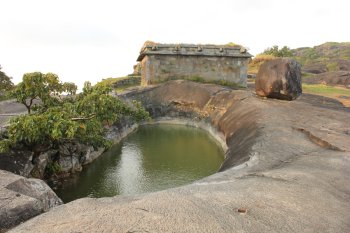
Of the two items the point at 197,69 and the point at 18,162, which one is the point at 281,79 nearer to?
the point at 197,69

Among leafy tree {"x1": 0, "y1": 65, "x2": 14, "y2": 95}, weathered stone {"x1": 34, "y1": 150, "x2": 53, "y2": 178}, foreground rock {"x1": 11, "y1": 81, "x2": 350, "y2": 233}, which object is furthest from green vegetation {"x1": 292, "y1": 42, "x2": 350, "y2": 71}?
weathered stone {"x1": 34, "y1": 150, "x2": 53, "y2": 178}

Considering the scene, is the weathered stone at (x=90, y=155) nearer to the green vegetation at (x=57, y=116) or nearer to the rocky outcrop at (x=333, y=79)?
the green vegetation at (x=57, y=116)

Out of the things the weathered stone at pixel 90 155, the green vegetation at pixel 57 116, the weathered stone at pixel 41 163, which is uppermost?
the green vegetation at pixel 57 116

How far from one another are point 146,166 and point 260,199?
12.7 meters

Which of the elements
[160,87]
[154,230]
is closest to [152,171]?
[154,230]

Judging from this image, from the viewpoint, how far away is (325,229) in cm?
658

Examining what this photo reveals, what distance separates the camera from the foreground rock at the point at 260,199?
5.97m

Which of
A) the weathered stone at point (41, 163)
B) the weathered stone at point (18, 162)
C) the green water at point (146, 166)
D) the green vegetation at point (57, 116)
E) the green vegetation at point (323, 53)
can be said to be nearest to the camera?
the green vegetation at point (57, 116)

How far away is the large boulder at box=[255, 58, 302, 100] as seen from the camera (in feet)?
86.7

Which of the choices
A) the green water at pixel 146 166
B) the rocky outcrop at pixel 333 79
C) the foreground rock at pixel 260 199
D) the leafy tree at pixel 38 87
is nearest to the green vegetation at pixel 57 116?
the leafy tree at pixel 38 87

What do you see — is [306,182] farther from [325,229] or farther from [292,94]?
[292,94]

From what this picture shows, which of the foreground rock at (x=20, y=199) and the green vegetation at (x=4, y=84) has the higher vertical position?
the green vegetation at (x=4, y=84)

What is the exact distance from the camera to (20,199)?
7582 millimetres

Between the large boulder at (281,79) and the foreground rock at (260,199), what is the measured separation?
24.5 feet
